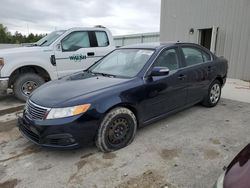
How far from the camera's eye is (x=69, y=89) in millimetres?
3305

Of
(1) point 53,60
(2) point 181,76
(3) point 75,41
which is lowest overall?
(2) point 181,76

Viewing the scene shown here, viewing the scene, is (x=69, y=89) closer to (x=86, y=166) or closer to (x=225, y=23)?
(x=86, y=166)

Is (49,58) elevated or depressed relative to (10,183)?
elevated

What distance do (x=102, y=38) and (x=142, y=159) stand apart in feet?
15.2

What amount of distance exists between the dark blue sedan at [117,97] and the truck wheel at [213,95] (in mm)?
220

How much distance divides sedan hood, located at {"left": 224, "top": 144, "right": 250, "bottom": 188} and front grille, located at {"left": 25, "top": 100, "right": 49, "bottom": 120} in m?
2.24

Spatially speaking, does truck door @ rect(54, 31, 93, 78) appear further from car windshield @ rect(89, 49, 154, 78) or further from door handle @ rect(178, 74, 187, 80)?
door handle @ rect(178, 74, 187, 80)

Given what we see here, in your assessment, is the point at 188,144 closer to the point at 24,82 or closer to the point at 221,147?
the point at 221,147

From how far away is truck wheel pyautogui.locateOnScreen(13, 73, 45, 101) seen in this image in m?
5.68

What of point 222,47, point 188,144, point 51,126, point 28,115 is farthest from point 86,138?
point 222,47

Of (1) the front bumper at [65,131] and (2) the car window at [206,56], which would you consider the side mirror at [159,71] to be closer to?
(1) the front bumper at [65,131]

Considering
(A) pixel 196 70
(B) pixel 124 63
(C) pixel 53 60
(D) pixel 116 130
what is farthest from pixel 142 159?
(C) pixel 53 60

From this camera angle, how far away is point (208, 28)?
33.2ft

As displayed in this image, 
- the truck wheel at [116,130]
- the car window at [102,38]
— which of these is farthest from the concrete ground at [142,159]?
the car window at [102,38]
